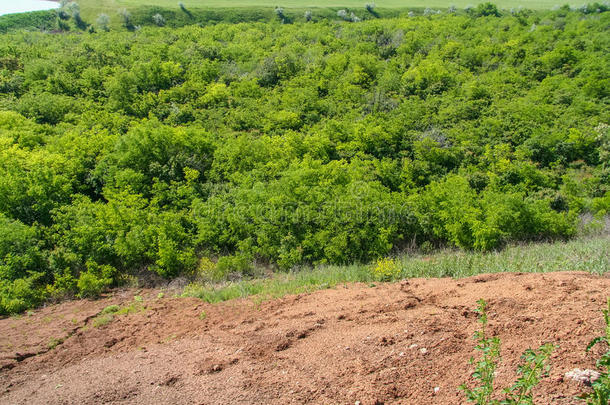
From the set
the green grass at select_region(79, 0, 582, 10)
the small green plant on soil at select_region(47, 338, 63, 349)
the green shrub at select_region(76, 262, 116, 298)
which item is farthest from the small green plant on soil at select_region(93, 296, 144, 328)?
the green grass at select_region(79, 0, 582, 10)

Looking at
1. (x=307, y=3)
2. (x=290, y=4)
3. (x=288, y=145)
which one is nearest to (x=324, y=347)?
(x=288, y=145)

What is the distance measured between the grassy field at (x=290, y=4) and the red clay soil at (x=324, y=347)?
188ft

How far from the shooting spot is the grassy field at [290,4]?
58.2 meters

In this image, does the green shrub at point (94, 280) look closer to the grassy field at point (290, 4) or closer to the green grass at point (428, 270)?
the green grass at point (428, 270)

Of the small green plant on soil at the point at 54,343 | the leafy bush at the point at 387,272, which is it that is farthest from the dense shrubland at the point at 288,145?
the small green plant on soil at the point at 54,343

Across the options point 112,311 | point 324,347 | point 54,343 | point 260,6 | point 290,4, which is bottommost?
point 112,311

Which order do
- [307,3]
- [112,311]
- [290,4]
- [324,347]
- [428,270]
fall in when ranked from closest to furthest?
[324,347], [428,270], [112,311], [290,4], [307,3]

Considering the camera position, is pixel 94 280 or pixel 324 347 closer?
pixel 324 347

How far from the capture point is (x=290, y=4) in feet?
206

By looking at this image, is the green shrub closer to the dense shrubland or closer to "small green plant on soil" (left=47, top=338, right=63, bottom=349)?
the dense shrubland

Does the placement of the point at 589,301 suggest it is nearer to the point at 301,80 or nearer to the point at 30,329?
the point at 30,329

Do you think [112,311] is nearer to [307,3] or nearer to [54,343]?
[54,343]

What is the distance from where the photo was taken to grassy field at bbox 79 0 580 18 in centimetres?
5819

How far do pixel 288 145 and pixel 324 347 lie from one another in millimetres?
19196
